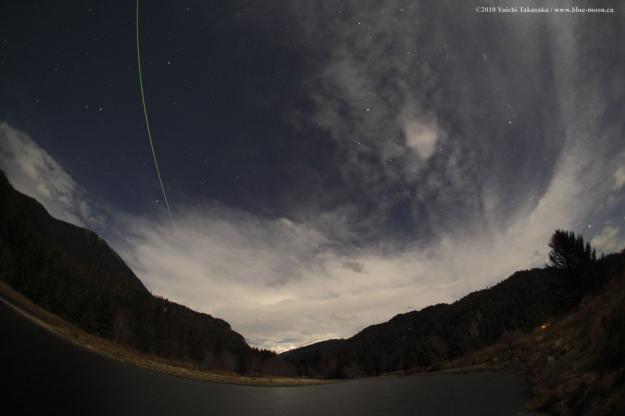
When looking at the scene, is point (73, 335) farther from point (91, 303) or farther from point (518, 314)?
point (518, 314)

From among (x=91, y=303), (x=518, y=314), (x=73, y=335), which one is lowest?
(x=73, y=335)

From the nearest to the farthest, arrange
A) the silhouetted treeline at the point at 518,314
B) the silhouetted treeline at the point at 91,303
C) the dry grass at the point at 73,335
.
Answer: the dry grass at the point at 73,335 → the silhouetted treeline at the point at 518,314 → the silhouetted treeline at the point at 91,303

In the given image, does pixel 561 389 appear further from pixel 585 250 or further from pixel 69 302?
pixel 69 302

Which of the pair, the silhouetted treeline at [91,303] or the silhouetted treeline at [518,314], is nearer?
the silhouetted treeline at [518,314]

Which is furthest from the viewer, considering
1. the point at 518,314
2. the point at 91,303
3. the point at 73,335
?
the point at 518,314

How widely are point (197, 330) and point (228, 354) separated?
2436 cm

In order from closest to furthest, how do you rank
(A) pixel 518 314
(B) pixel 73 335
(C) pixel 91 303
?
(B) pixel 73 335 → (C) pixel 91 303 → (A) pixel 518 314

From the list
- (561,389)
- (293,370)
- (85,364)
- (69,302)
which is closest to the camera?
(561,389)

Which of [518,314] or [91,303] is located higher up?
[518,314]

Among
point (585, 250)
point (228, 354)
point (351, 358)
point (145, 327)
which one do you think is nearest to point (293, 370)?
point (351, 358)

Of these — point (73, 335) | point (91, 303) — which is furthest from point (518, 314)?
point (91, 303)

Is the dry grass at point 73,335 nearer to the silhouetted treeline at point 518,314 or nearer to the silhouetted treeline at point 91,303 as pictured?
the silhouetted treeline at point 91,303

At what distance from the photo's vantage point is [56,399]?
13.7 m

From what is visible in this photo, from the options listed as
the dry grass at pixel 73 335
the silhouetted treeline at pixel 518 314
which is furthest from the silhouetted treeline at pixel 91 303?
the silhouetted treeline at pixel 518 314
